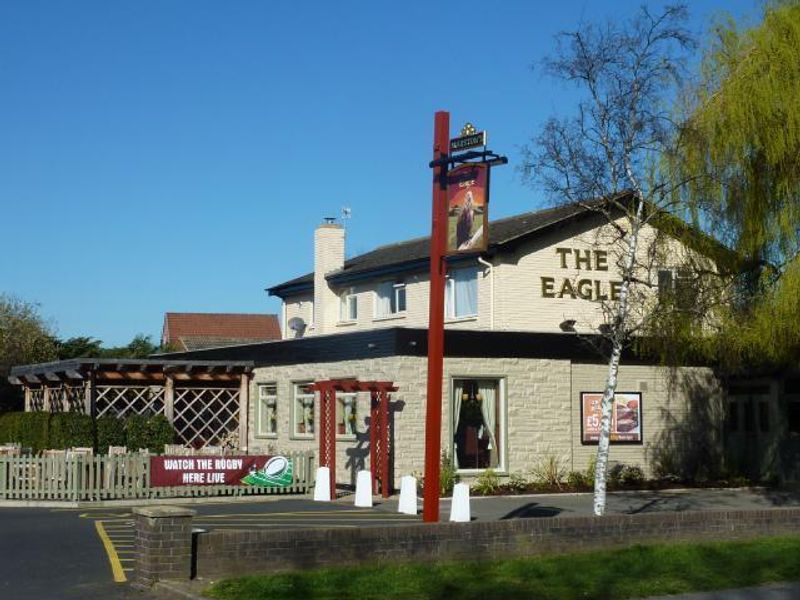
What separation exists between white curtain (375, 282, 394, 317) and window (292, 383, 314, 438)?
563cm

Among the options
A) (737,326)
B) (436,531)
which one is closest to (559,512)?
(737,326)

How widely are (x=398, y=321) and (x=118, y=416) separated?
8795 millimetres

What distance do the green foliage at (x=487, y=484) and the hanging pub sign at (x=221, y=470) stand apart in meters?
4.23

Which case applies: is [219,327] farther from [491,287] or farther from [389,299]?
[491,287]

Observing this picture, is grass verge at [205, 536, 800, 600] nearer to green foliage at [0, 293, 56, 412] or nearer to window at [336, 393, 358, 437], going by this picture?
window at [336, 393, 358, 437]

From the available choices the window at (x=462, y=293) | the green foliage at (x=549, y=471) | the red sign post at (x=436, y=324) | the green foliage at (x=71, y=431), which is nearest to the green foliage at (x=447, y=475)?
Answer: the green foliage at (x=549, y=471)

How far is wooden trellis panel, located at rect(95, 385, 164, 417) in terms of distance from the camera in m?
32.3

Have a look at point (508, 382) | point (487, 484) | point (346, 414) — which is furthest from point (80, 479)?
point (508, 382)

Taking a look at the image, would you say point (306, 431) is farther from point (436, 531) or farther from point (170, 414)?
point (436, 531)

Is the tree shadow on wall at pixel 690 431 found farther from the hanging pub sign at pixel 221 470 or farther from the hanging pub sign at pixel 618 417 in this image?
the hanging pub sign at pixel 221 470

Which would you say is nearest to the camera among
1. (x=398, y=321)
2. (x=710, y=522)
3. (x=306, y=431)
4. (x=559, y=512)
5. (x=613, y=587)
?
(x=613, y=587)

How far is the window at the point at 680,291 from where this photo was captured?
21.2 metres

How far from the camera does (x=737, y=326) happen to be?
70.0 ft

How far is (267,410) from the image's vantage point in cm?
3338
